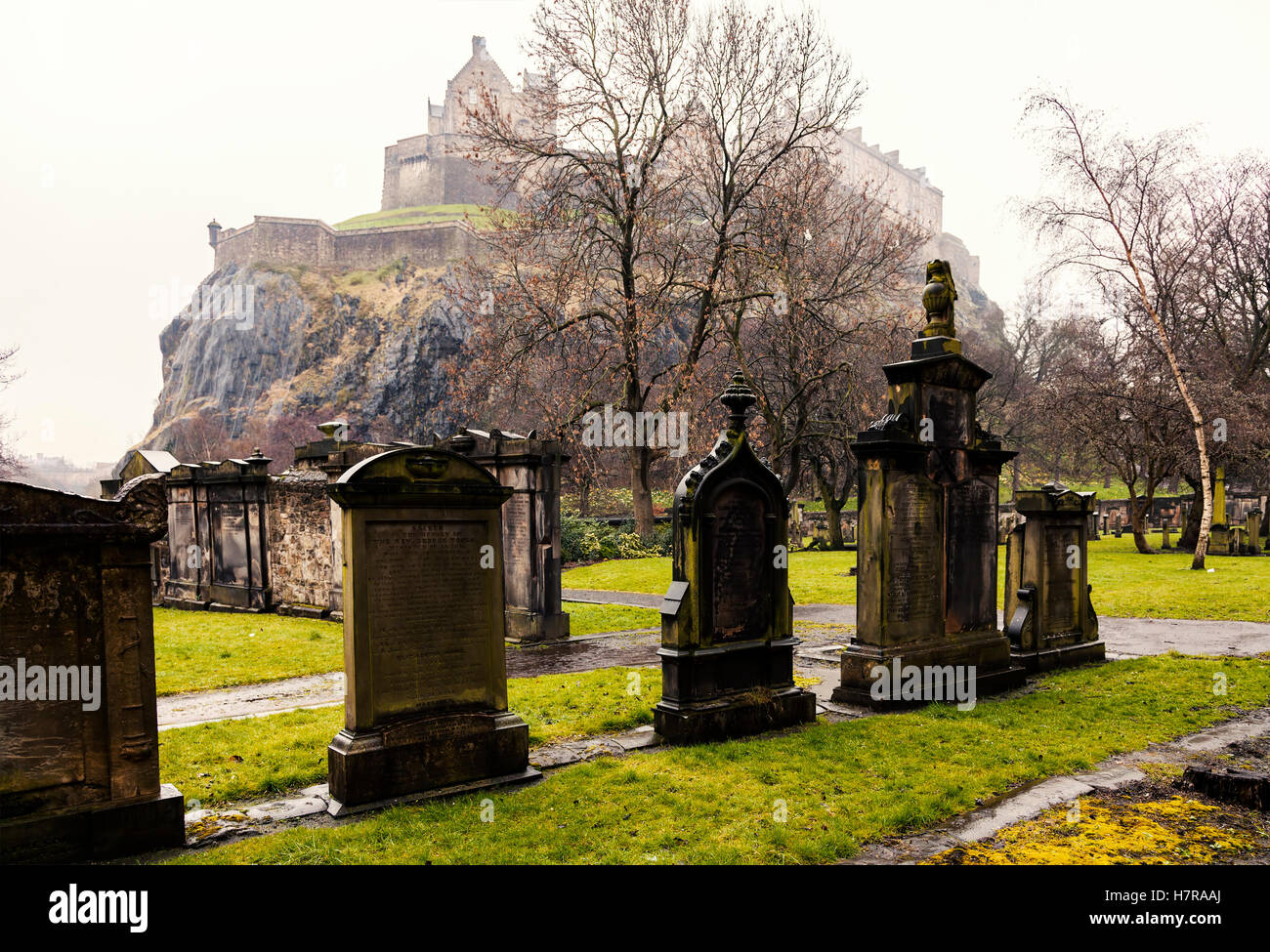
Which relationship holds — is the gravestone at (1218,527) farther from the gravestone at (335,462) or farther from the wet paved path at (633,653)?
the gravestone at (335,462)

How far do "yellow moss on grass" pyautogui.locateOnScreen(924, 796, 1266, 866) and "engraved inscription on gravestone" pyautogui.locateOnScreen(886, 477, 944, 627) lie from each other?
117 inches

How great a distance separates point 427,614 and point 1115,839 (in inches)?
175

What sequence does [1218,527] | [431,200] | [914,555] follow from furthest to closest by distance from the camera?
[431,200]
[1218,527]
[914,555]

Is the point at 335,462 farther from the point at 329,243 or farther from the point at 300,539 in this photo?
the point at 329,243

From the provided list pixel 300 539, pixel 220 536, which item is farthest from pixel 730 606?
pixel 220 536

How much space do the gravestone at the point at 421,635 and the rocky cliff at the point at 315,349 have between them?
165 ft

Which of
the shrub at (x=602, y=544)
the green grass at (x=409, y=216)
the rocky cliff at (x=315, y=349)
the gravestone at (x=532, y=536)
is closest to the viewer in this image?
the gravestone at (x=532, y=536)

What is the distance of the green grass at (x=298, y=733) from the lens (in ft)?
17.7

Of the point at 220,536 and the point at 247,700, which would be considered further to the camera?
the point at 220,536

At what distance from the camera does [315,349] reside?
2584 inches

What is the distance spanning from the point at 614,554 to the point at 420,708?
19.3 m

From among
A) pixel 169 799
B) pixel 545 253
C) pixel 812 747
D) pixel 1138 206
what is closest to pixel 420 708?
pixel 169 799

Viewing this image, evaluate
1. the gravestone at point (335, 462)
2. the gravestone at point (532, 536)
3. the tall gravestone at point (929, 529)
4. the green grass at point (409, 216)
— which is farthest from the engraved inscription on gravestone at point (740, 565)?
the green grass at point (409, 216)
